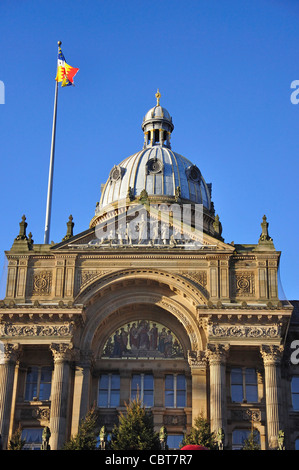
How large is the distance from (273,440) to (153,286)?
12658 mm

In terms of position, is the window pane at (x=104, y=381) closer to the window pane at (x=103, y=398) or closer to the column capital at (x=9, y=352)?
the window pane at (x=103, y=398)

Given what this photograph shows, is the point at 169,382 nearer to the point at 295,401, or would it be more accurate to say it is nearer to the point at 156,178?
the point at 295,401

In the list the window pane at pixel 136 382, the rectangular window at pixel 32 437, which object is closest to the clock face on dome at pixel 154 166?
the window pane at pixel 136 382

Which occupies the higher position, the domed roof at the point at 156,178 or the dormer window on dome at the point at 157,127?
the dormer window on dome at the point at 157,127

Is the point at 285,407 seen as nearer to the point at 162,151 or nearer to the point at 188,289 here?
the point at 188,289

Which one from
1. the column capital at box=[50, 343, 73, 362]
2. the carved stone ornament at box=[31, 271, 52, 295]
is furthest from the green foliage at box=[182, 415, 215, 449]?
the carved stone ornament at box=[31, 271, 52, 295]

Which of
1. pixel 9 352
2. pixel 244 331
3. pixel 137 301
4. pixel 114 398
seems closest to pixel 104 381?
pixel 114 398

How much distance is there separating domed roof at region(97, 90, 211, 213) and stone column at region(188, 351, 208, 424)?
70.4ft

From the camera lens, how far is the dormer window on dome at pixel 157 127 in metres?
81.1

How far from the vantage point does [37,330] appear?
178 ft

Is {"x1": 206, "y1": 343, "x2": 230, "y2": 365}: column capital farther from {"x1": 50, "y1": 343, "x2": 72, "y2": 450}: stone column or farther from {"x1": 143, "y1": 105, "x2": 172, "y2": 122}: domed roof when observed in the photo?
{"x1": 143, "y1": 105, "x2": 172, "y2": 122}: domed roof

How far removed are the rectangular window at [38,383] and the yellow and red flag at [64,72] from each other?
26.3 m

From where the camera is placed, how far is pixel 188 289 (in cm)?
5556
